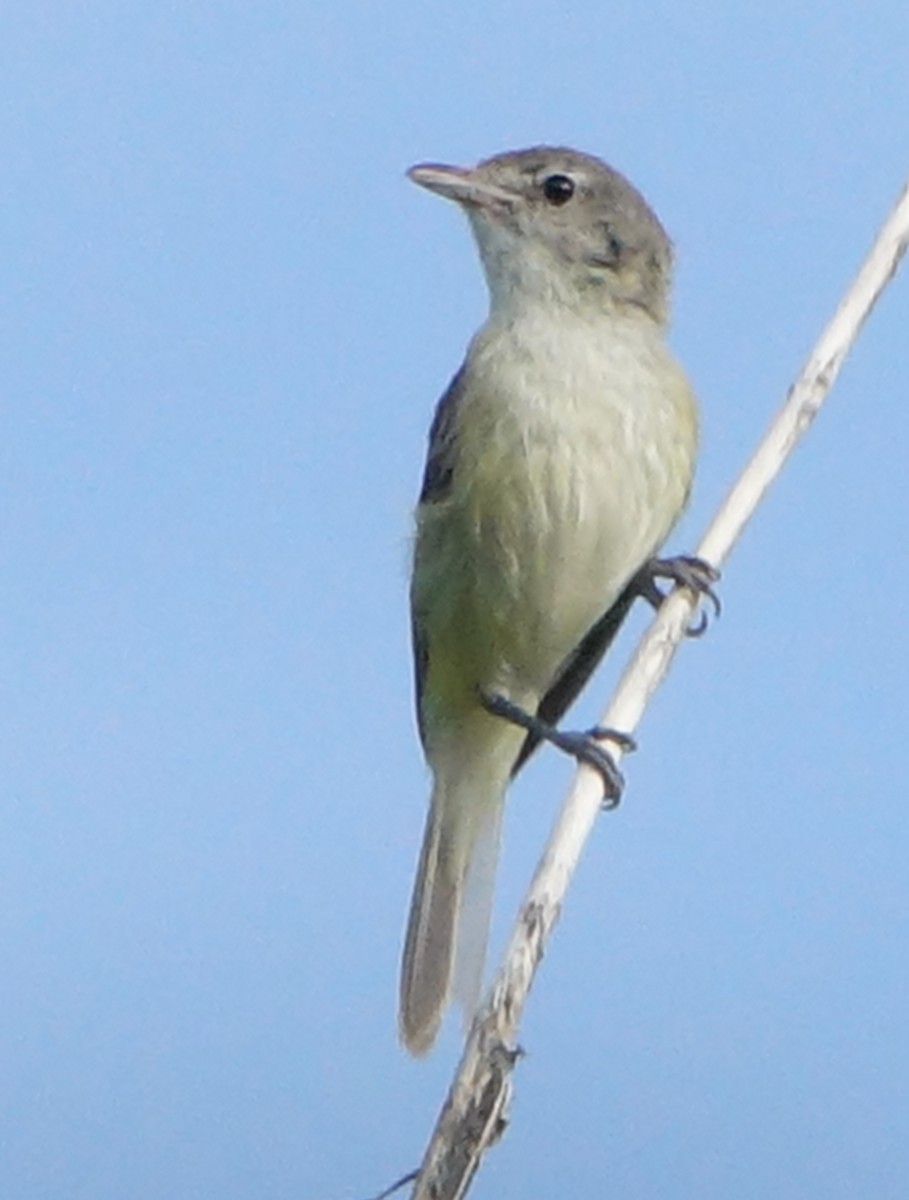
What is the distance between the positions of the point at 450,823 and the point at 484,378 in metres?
1.25

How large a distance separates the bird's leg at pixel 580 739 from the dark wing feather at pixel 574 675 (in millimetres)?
103

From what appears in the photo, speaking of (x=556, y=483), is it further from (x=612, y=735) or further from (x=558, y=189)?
(x=612, y=735)

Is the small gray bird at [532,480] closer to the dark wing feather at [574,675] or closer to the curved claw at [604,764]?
the dark wing feather at [574,675]

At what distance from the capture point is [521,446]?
5.38m

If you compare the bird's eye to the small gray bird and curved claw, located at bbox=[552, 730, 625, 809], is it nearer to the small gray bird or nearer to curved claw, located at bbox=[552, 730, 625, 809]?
the small gray bird

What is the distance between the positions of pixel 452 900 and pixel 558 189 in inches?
71.5

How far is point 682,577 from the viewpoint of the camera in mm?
4891

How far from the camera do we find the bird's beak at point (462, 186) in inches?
216

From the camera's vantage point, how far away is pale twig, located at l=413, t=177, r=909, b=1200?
332 centimetres

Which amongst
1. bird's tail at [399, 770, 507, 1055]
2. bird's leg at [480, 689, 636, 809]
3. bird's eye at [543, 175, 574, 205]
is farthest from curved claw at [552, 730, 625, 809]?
bird's eye at [543, 175, 574, 205]

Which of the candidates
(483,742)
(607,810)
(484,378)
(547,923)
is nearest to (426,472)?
(484,378)

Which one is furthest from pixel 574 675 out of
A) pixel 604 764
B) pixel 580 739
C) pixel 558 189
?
pixel 604 764

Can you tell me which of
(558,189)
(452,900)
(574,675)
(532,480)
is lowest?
(452,900)

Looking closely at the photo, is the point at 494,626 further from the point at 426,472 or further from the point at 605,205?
the point at 605,205
